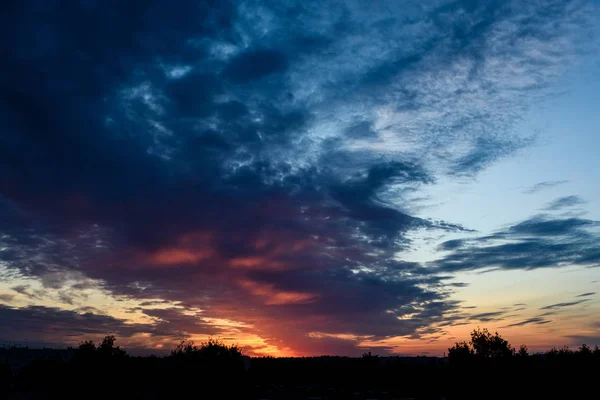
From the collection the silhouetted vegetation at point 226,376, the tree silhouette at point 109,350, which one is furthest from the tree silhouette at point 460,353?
the tree silhouette at point 109,350

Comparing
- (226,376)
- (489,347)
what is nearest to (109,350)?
(226,376)

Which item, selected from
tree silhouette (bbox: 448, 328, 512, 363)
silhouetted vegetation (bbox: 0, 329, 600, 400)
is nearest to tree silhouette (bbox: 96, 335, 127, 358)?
silhouetted vegetation (bbox: 0, 329, 600, 400)

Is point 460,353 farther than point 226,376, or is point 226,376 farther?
point 460,353

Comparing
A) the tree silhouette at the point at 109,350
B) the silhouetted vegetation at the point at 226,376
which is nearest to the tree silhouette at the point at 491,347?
the silhouetted vegetation at the point at 226,376

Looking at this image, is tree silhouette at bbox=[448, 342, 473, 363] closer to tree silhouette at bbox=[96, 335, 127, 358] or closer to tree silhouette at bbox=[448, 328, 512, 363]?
tree silhouette at bbox=[448, 328, 512, 363]

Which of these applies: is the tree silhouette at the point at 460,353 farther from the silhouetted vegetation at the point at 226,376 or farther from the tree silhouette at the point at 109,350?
the tree silhouette at the point at 109,350

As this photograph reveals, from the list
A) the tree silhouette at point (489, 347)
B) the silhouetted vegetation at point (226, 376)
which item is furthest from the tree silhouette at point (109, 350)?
the tree silhouette at point (489, 347)

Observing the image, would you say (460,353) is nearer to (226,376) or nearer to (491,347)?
(491,347)

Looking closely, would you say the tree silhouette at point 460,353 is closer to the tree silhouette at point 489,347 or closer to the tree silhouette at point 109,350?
the tree silhouette at point 489,347

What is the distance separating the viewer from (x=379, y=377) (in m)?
75.2

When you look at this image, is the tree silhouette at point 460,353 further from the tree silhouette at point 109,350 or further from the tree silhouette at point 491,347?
the tree silhouette at point 109,350

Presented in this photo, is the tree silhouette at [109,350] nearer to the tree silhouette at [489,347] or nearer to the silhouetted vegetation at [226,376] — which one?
the silhouetted vegetation at [226,376]

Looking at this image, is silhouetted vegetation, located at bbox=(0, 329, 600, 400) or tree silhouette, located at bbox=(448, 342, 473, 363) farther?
tree silhouette, located at bbox=(448, 342, 473, 363)

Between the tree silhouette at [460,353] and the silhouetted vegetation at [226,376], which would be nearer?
the silhouetted vegetation at [226,376]
